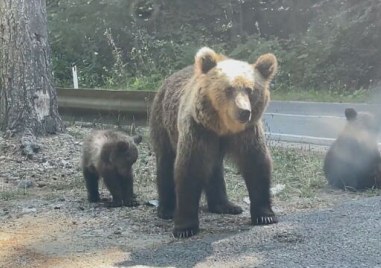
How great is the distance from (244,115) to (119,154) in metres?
2.69

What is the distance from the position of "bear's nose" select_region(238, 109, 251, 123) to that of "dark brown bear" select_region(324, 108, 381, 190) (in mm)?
2743

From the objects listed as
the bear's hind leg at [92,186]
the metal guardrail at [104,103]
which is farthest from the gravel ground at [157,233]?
the metal guardrail at [104,103]

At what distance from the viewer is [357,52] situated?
2338cm

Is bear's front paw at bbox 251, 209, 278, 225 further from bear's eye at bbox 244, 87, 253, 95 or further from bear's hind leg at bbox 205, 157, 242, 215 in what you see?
bear's eye at bbox 244, 87, 253, 95

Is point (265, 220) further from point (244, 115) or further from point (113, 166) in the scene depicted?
point (113, 166)

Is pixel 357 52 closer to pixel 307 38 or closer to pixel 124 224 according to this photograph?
pixel 307 38

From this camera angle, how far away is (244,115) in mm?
6098

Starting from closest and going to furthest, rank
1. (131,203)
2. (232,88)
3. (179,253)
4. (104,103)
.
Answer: (179,253), (232,88), (131,203), (104,103)

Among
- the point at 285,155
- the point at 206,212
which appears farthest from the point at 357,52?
the point at 206,212

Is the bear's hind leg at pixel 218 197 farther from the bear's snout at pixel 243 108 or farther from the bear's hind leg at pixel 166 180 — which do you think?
the bear's snout at pixel 243 108

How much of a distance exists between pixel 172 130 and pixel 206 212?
0.99 meters

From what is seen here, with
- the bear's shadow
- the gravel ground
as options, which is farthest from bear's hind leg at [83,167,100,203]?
the bear's shadow

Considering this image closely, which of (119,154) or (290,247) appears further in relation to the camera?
(119,154)

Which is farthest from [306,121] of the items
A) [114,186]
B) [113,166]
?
[114,186]
